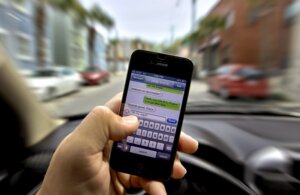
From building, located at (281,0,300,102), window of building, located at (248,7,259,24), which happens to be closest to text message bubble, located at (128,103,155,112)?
building, located at (281,0,300,102)

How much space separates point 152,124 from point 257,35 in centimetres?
2108

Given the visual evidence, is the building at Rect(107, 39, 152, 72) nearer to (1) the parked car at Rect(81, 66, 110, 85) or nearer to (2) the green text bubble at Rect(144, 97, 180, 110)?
(2) the green text bubble at Rect(144, 97, 180, 110)

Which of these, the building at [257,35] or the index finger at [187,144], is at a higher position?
the building at [257,35]

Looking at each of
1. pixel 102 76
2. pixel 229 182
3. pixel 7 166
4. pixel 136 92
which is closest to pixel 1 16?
pixel 7 166

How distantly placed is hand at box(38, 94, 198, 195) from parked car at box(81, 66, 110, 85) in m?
2.53

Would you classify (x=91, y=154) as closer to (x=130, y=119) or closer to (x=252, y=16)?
(x=130, y=119)

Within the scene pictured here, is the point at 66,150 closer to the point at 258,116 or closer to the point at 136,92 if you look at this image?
the point at 136,92

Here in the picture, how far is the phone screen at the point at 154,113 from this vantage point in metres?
1.39

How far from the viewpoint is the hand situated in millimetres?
1267

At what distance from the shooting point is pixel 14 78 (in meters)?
2.17

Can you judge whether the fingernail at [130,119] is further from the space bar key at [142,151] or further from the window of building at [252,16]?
the window of building at [252,16]

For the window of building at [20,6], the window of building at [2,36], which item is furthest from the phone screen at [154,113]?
the window of building at [20,6]

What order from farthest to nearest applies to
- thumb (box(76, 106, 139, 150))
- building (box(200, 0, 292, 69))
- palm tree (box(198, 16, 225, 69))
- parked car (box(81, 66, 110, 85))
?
building (box(200, 0, 292, 69)) < palm tree (box(198, 16, 225, 69)) < parked car (box(81, 66, 110, 85)) < thumb (box(76, 106, 139, 150))

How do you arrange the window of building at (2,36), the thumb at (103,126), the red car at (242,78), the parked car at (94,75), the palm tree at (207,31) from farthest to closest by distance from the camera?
the red car at (242,78), the palm tree at (207,31), the parked car at (94,75), the window of building at (2,36), the thumb at (103,126)
